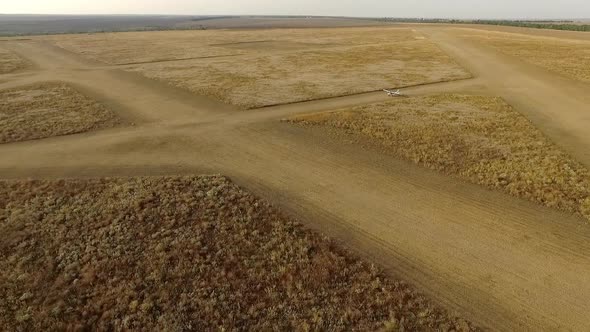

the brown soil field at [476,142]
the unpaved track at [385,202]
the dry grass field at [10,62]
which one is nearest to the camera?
the unpaved track at [385,202]

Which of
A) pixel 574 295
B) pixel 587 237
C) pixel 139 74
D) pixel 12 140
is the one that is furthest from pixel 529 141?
pixel 139 74

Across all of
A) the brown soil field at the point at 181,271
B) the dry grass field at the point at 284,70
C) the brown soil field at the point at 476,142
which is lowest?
the brown soil field at the point at 181,271

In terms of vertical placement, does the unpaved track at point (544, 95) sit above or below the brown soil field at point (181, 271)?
above

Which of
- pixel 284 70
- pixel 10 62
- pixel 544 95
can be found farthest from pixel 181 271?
pixel 10 62

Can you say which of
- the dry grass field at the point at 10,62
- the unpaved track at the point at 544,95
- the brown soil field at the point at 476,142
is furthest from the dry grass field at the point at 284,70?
the dry grass field at the point at 10,62

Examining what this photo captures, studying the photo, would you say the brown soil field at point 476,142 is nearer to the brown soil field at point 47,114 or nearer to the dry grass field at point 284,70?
the dry grass field at point 284,70

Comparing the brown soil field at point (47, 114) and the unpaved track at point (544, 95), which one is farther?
the brown soil field at point (47, 114)

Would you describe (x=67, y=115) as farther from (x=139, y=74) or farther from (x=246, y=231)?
Result: (x=246, y=231)
